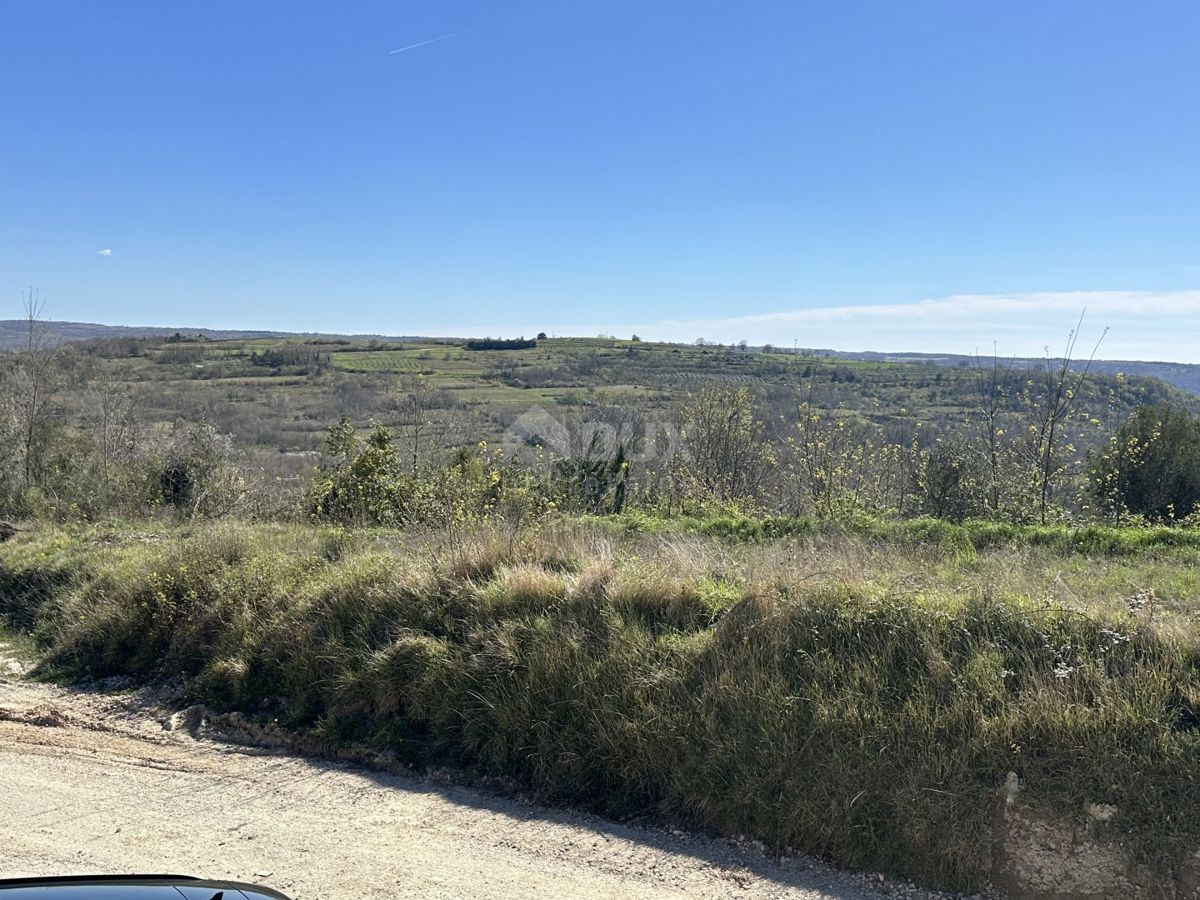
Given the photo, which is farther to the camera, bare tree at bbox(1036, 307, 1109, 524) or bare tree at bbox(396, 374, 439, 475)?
bare tree at bbox(396, 374, 439, 475)

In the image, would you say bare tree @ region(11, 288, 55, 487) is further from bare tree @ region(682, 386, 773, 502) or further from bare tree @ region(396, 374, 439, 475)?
bare tree @ region(682, 386, 773, 502)

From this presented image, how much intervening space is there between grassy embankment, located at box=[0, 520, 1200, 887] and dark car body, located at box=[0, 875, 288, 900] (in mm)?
2749

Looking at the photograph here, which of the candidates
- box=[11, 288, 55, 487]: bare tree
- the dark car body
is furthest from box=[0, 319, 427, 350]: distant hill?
the dark car body

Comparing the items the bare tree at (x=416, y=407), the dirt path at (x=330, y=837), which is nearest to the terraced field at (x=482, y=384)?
the bare tree at (x=416, y=407)

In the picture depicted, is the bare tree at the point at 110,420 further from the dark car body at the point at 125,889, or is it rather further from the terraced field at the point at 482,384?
the dark car body at the point at 125,889

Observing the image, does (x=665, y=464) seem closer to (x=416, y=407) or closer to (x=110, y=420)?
(x=416, y=407)

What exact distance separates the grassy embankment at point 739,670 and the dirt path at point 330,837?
30 cm

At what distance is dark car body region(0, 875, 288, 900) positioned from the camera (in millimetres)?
2398

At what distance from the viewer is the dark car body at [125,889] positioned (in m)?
2.40

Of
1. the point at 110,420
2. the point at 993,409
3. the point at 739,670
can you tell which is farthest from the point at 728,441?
the point at 110,420

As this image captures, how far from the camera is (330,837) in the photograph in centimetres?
438

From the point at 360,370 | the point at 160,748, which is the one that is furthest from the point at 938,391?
the point at 360,370

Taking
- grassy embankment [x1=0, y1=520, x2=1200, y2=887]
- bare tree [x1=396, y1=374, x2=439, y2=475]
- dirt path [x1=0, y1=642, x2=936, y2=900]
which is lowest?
dirt path [x1=0, y1=642, x2=936, y2=900]

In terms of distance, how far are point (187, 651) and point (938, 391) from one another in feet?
126
